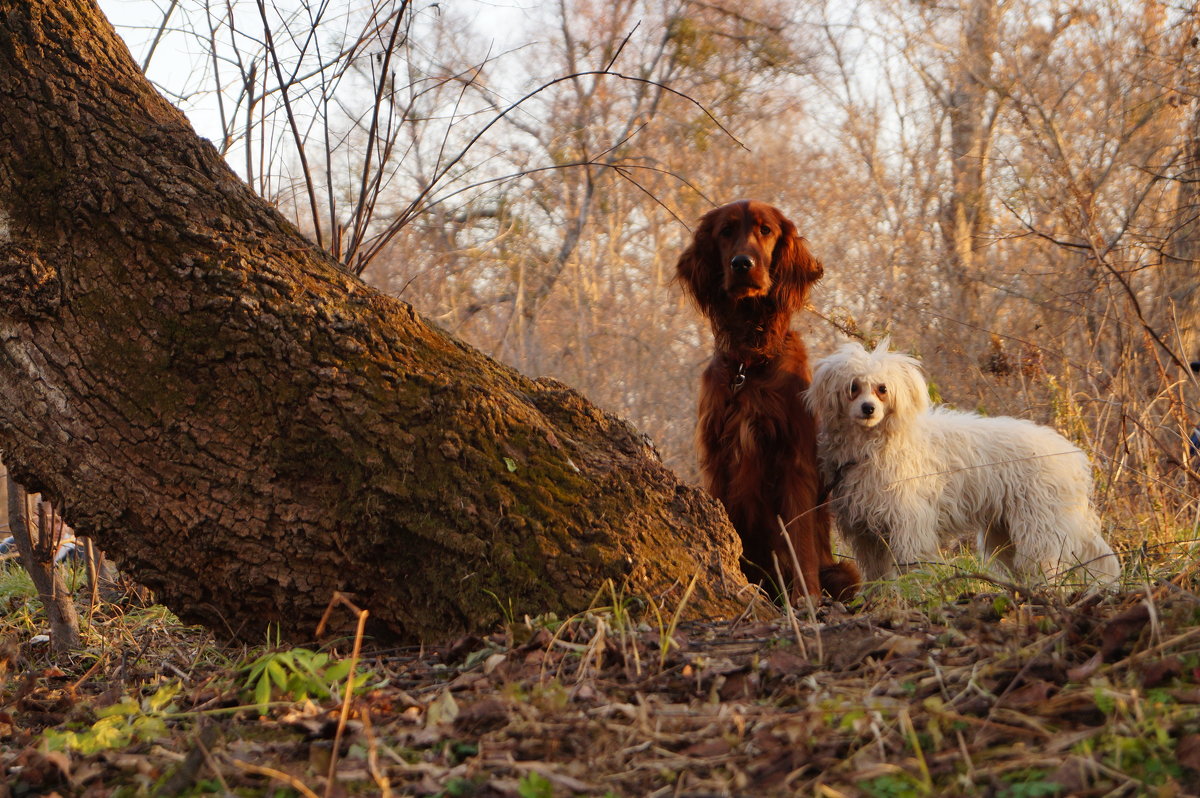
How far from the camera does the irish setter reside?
409cm

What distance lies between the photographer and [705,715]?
2.06 meters

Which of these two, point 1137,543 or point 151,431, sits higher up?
point 151,431

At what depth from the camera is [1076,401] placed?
6.62 metres

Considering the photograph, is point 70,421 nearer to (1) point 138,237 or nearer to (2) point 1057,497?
(1) point 138,237

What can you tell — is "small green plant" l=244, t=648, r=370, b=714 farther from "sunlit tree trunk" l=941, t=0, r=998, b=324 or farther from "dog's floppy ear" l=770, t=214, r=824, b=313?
"sunlit tree trunk" l=941, t=0, r=998, b=324

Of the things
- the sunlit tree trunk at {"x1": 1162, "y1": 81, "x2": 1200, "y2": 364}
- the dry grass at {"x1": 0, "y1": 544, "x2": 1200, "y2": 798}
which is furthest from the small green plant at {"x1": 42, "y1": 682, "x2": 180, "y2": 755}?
the sunlit tree trunk at {"x1": 1162, "y1": 81, "x2": 1200, "y2": 364}

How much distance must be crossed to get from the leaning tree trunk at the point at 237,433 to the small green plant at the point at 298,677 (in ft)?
1.74

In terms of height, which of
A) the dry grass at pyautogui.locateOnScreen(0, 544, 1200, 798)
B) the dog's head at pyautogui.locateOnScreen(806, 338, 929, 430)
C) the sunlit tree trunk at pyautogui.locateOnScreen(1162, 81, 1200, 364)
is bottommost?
the dry grass at pyautogui.locateOnScreen(0, 544, 1200, 798)

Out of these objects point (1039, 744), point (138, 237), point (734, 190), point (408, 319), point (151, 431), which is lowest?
point (1039, 744)

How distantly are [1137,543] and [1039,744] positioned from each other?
3734mm

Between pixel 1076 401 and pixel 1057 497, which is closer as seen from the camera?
pixel 1057 497

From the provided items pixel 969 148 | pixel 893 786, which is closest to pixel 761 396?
pixel 893 786

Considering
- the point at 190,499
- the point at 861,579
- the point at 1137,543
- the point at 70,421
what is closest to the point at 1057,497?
the point at 1137,543

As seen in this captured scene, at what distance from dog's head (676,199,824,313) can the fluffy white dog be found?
0.51m
